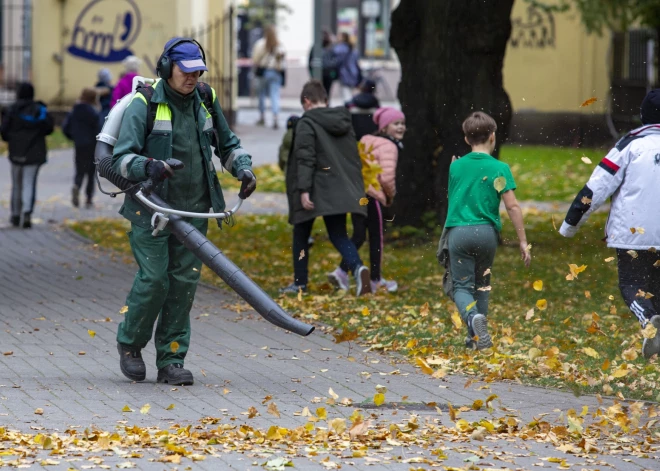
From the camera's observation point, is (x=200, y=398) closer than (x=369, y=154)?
Yes

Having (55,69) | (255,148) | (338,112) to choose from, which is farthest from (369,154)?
(55,69)

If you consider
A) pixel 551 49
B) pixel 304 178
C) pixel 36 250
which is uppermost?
pixel 551 49

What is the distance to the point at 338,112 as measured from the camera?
988cm

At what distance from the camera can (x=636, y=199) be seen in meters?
7.41

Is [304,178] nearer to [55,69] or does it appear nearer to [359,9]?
[55,69]

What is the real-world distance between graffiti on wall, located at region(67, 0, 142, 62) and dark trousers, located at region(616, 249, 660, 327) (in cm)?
1924

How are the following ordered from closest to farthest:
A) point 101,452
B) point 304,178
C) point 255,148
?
point 101,452 → point 304,178 → point 255,148

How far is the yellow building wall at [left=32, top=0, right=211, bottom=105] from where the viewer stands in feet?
83.1

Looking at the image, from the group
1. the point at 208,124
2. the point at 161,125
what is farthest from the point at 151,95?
the point at 208,124

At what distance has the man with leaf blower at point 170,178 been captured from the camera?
6539 mm

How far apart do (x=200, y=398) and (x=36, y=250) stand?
6.81 metres

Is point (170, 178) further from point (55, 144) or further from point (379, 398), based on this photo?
point (55, 144)

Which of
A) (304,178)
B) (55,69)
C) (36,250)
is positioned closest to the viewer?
(304,178)

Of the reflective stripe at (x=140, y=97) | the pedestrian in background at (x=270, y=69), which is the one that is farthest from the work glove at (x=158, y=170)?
the pedestrian in background at (x=270, y=69)
